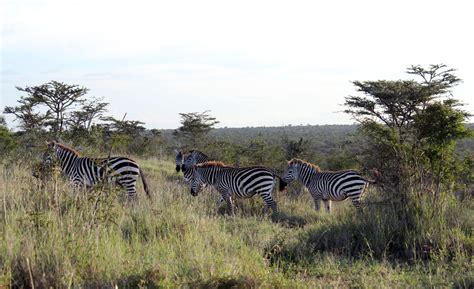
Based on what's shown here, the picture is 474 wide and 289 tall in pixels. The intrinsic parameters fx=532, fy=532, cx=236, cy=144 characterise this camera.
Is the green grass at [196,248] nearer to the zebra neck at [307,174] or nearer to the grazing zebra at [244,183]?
the grazing zebra at [244,183]

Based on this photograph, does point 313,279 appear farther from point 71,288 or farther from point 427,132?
point 427,132

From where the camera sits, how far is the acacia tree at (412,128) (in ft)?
23.8

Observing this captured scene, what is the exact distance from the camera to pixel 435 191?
23.1 feet

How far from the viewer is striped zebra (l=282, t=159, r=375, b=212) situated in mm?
10234

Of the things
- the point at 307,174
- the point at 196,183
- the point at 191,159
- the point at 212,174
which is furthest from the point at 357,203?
the point at 191,159

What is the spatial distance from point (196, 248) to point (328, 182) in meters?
6.14

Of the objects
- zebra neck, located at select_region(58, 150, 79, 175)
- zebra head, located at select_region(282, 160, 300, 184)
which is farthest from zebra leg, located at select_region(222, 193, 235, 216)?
zebra neck, located at select_region(58, 150, 79, 175)

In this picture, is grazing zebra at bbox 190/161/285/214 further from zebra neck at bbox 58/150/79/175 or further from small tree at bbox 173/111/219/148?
small tree at bbox 173/111/219/148

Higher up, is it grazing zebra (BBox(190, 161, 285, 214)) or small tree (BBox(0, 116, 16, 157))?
small tree (BBox(0, 116, 16, 157))

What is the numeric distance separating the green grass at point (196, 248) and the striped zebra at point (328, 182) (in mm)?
2855

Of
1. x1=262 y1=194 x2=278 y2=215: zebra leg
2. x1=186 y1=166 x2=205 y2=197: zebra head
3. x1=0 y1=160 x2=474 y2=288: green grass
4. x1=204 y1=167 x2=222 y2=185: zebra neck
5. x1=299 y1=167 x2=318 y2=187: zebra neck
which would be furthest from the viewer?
x1=299 y1=167 x2=318 y2=187: zebra neck

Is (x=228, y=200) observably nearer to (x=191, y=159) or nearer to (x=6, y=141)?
(x=191, y=159)

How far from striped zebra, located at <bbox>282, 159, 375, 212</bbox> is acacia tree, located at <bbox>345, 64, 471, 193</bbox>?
0.76 meters

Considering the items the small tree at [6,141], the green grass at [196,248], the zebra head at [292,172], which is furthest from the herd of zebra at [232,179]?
the small tree at [6,141]
